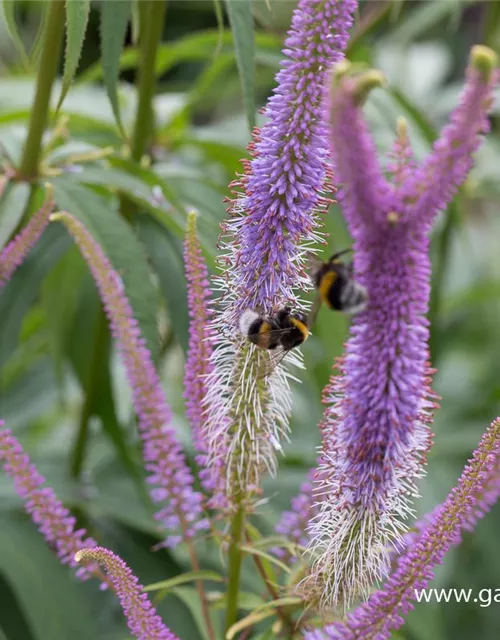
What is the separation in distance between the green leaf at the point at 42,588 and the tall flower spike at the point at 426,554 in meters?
0.66

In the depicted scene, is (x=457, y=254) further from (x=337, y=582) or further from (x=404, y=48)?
(x=337, y=582)

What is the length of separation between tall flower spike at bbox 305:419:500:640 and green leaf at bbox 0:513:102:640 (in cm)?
66

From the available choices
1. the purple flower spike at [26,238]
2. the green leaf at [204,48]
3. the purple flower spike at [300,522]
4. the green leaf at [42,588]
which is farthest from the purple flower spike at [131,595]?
the green leaf at [204,48]

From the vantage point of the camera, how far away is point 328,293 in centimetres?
73

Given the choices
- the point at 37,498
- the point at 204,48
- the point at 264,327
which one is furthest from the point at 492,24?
the point at 37,498

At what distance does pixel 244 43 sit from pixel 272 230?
0.96ft

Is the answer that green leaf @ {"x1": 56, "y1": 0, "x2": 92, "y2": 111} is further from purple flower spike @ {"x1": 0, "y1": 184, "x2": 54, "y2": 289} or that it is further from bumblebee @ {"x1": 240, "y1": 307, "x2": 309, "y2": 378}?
bumblebee @ {"x1": 240, "y1": 307, "x2": 309, "y2": 378}

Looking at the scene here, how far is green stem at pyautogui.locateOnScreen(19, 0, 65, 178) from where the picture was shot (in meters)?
1.17

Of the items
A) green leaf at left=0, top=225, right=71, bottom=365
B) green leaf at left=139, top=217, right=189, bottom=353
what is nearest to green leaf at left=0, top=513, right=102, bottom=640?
green leaf at left=0, top=225, right=71, bottom=365

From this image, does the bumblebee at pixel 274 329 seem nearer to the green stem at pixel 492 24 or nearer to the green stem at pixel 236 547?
the green stem at pixel 236 547

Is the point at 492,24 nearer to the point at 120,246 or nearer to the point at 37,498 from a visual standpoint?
the point at 120,246

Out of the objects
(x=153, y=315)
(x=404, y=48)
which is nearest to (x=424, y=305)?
(x=153, y=315)

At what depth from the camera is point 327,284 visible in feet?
2.42

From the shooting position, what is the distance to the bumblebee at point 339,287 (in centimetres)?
68
